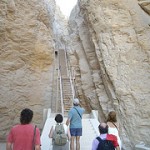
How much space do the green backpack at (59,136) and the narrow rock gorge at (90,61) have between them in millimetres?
7358

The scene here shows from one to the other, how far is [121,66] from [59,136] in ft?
27.9

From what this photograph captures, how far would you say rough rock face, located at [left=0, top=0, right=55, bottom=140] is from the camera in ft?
54.4

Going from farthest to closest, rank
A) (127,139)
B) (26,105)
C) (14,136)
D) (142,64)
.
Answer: (26,105) → (142,64) → (127,139) → (14,136)

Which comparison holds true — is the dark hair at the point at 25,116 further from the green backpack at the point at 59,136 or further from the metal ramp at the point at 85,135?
the metal ramp at the point at 85,135

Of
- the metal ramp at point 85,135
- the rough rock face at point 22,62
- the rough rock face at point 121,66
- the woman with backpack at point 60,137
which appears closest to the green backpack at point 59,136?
the woman with backpack at point 60,137

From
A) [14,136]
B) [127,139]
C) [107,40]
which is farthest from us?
[107,40]

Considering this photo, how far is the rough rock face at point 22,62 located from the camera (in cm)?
1659

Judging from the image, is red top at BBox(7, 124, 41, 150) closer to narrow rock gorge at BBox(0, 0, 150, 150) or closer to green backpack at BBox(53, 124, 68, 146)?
green backpack at BBox(53, 124, 68, 146)

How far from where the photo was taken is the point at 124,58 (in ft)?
44.3

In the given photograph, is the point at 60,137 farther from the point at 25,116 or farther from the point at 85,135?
the point at 85,135

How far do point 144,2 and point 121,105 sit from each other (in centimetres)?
526

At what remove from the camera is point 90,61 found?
16.7 meters

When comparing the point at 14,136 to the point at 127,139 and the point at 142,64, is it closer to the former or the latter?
the point at 127,139

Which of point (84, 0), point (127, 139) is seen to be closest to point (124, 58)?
point (127, 139)
